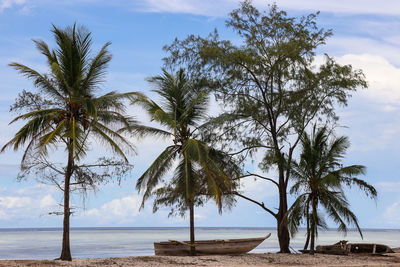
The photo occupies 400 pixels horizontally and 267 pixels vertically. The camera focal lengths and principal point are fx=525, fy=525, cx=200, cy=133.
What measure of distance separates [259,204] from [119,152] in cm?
900

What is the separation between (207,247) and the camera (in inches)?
898

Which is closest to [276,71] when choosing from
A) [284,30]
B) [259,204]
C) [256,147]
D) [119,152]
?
[284,30]

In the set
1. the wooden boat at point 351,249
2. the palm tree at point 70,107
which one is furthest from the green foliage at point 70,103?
the wooden boat at point 351,249

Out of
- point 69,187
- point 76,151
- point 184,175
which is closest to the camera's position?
point 76,151

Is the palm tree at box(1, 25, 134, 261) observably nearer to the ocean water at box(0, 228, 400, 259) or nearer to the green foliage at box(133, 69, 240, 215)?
the green foliage at box(133, 69, 240, 215)

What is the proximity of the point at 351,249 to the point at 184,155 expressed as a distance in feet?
37.5

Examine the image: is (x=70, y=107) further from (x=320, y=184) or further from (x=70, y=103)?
(x=320, y=184)

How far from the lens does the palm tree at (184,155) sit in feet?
67.3

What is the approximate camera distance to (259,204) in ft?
82.4

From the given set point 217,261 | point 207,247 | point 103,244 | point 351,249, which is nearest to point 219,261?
point 217,261

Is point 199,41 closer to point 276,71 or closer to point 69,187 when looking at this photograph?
point 276,71

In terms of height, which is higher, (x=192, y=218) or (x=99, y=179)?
(x=99, y=179)

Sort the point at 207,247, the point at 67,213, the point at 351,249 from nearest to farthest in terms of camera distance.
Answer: the point at 67,213 < the point at 207,247 < the point at 351,249

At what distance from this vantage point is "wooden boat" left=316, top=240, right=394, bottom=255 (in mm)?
25150
